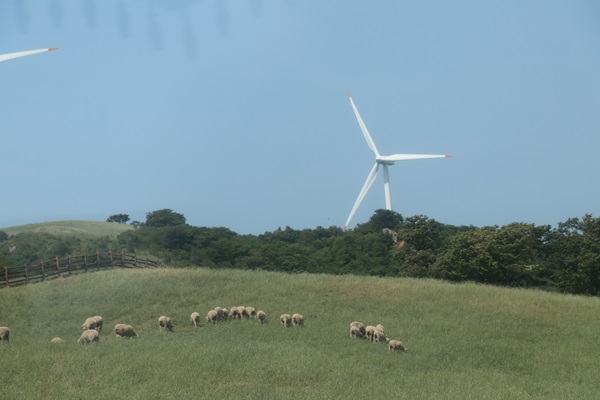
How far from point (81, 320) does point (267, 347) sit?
34.6 ft

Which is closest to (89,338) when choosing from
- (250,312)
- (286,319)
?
(286,319)

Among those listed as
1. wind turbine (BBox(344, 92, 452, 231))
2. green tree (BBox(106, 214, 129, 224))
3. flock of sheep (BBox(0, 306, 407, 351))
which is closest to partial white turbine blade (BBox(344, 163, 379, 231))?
wind turbine (BBox(344, 92, 452, 231))

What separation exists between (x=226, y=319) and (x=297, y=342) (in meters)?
5.49

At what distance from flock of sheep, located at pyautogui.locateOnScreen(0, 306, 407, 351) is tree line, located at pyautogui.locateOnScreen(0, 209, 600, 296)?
2893cm

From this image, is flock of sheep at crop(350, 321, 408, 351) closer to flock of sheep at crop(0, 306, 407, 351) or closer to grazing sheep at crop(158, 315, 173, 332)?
flock of sheep at crop(0, 306, 407, 351)

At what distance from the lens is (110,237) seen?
279ft

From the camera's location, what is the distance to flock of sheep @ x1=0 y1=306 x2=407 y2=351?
2162cm

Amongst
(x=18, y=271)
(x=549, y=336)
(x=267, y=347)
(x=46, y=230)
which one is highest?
(x=46, y=230)

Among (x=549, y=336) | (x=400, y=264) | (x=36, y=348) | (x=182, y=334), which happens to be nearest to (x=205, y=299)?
(x=182, y=334)

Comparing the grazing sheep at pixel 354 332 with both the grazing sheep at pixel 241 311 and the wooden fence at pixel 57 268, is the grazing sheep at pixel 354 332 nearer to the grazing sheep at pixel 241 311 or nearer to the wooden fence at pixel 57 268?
the grazing sheep at pixel 241 311

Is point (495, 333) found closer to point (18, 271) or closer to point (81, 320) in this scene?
point (81, 320)

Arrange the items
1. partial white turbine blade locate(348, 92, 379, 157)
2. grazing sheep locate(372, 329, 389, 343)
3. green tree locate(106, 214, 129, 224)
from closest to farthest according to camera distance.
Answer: grazing sheep locate(372, 329, 389, 343) → partial white turbine blade locate(348, 92, 379, 157) → green tree locate(106, 214, 129, 224)

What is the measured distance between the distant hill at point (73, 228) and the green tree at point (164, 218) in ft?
13.7

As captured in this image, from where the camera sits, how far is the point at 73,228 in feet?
302
